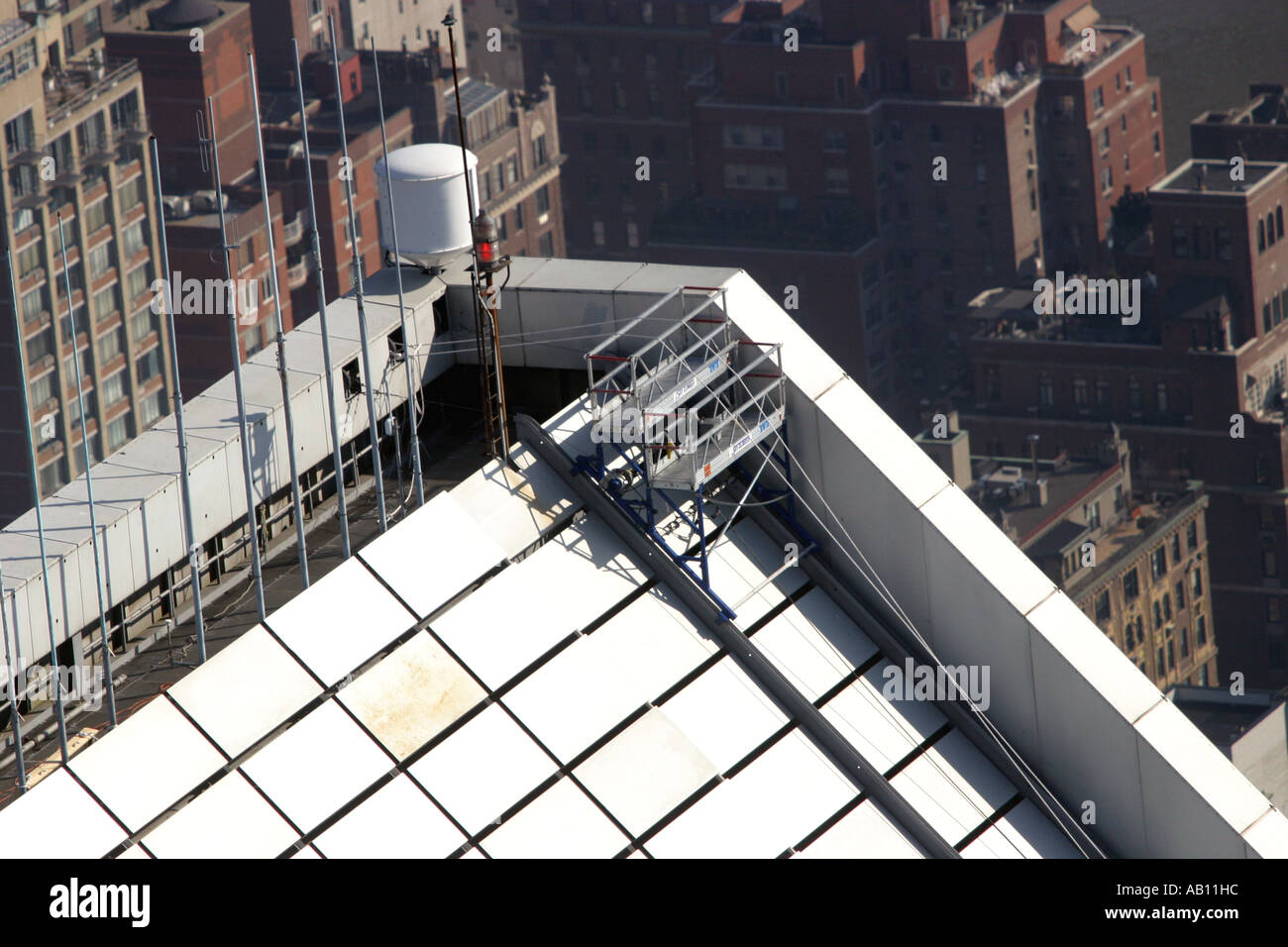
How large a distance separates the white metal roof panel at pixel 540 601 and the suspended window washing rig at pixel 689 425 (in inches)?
26.7

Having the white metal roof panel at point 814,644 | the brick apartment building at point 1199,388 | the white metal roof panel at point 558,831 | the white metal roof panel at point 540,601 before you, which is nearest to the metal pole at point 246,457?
the white metal roof panel at point 540,601

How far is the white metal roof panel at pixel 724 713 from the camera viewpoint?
32.1 meters

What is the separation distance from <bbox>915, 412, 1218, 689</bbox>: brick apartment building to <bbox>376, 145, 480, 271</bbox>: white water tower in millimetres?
120503

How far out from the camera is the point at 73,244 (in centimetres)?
16962

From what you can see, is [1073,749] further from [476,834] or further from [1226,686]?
[1226,686]

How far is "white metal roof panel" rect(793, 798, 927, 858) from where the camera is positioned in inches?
1236

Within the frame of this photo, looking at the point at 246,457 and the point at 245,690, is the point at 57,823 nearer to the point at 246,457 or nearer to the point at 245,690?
the point at 245,690

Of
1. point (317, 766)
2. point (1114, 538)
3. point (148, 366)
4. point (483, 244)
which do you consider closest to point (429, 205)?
point (483, 244)

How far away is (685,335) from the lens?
3488cm

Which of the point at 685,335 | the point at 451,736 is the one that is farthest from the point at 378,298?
the point at 451,736

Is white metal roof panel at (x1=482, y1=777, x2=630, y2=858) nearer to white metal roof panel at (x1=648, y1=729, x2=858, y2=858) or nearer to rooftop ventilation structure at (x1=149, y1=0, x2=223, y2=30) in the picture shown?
white metal roof panel at (x1=648, y1=729, x2=858, y2=858)

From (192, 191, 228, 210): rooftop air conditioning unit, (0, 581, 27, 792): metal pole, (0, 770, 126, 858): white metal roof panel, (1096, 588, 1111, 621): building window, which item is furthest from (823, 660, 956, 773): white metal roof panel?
(192, 191, 228, 210): rooftop air conditioning unit

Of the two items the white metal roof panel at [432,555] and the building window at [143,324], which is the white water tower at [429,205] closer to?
the white metal roof panel at [432,555]

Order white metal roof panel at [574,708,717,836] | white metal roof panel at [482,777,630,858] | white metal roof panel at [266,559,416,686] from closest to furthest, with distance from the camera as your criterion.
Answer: white metal roof panel at [482,777,630,858], white metal roof panel at [266,559,416,686], white metal roof panel at [574,708,717,836]
